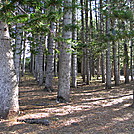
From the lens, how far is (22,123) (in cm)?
508

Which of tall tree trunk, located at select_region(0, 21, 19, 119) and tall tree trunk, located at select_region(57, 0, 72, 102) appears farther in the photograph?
tall tree trunk, located at select_region(57, 0, 72, 102)

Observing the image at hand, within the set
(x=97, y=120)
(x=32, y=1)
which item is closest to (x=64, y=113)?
(x=97, y=120)

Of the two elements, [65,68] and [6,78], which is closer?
[6,78]

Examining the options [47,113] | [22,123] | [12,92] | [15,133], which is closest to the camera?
[15,133]

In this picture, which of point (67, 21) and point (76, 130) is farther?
point (67, 21)

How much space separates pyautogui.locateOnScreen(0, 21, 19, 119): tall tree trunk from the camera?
17.3ft

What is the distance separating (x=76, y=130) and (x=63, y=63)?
3.65m

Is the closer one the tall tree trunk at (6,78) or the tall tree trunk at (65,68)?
the tall tree trunk at (6,78)

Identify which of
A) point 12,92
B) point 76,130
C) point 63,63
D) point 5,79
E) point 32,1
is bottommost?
point 76,130

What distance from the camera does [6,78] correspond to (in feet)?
17.4

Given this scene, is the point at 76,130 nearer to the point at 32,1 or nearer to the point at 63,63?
the point at 63,63

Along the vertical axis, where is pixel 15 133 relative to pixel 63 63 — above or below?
below

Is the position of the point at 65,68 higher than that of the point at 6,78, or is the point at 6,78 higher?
the point at 65,68

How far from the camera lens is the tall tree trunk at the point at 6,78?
5266 millimetres
